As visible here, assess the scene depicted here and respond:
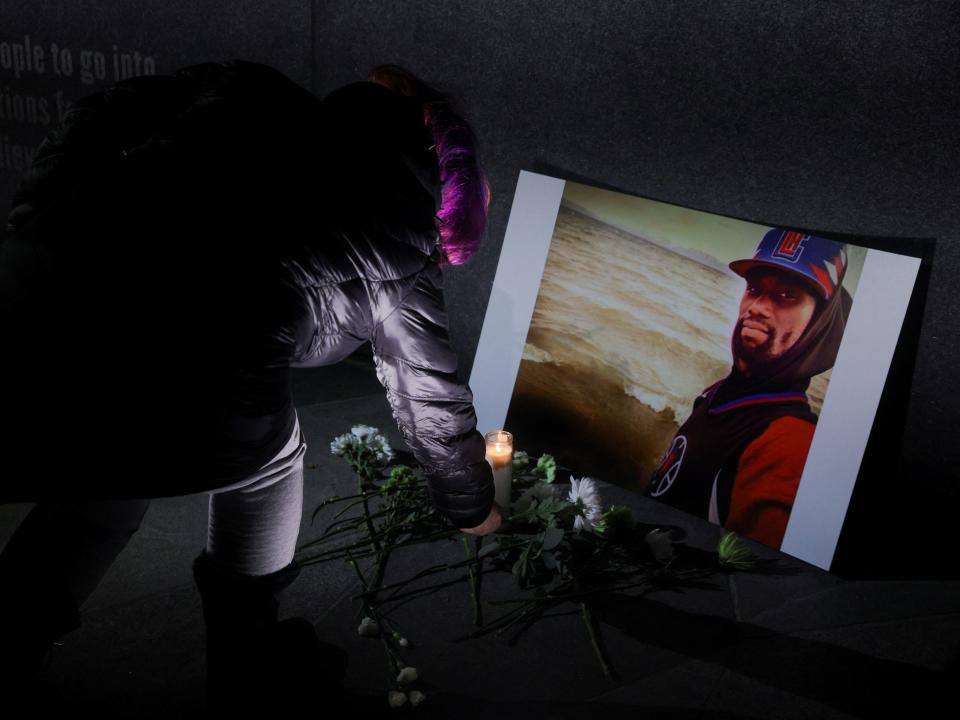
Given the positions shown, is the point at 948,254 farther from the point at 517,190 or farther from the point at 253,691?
the point at 253,691

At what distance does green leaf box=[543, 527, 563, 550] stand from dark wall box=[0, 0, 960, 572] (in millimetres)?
906

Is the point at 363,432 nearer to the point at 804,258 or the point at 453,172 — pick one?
the point at 453,172

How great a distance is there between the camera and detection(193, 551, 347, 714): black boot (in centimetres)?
144

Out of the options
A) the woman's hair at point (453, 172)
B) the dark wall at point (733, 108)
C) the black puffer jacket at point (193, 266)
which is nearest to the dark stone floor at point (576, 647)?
the dark wall at point (733, 108)

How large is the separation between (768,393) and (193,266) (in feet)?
4.74

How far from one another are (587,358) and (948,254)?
2.98ft

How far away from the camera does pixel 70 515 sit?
1.35 metres

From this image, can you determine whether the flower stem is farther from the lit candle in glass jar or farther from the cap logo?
the cap logo

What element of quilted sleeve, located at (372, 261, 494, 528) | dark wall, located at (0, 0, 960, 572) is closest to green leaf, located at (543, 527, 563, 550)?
quilted sleeve, located at (372, 261, 494, 528)

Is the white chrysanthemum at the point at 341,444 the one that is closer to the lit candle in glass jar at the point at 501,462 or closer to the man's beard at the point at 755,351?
the lit candle in glass jar at the point at 501,462

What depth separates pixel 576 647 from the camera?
168cm

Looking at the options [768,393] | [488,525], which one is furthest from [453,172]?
[768,393]

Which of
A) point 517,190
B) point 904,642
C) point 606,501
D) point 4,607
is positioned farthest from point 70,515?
point 904,642

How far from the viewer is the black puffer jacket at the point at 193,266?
42.6 inches
